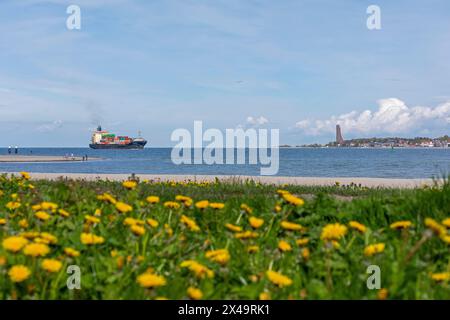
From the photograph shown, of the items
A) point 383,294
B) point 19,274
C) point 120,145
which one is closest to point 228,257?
point 383,294

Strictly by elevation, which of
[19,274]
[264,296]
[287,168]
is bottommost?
[287,168]

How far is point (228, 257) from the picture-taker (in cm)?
326

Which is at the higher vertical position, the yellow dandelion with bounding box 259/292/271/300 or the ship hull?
the ship hull

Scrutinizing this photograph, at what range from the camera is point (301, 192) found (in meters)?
10.4

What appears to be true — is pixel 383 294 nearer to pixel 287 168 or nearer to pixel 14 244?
pixel 14 244

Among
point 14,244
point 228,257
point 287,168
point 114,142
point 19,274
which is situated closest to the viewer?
point 19,274

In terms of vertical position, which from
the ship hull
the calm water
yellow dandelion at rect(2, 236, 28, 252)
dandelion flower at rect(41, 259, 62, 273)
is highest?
the ship hull

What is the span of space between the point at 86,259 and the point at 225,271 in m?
1.05

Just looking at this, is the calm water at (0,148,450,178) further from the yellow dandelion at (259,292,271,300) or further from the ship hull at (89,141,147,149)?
the ship hull at (89,141,147,149)

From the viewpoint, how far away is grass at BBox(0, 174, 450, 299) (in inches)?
117

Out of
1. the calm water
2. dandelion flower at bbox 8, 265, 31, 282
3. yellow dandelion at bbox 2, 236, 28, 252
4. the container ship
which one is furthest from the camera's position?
the container ship

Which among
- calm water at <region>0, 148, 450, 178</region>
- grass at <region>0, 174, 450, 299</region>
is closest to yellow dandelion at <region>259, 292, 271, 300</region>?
grass at <region>0, 174, 450, 299</region>
